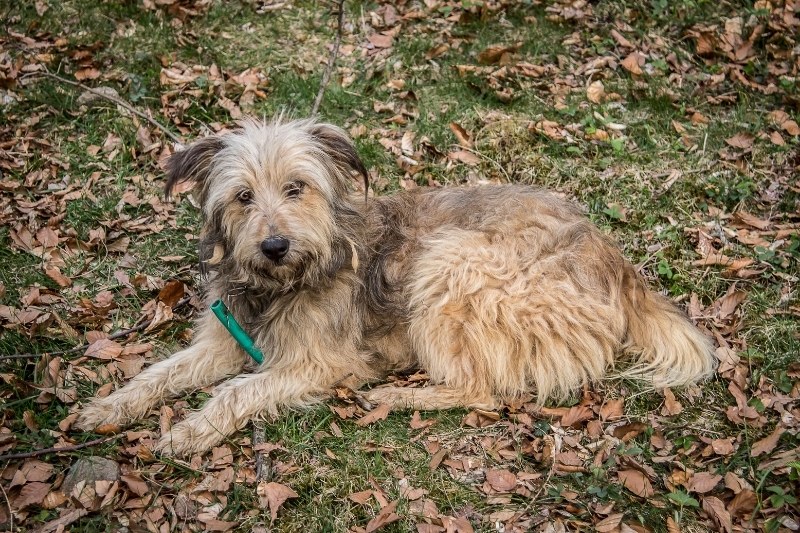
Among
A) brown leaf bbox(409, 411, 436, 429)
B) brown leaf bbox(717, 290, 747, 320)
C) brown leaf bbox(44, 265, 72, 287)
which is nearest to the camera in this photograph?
brown leaf bbox(409, 411, 436, 429)

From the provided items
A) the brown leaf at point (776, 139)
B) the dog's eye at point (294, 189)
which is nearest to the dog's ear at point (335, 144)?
the dog's eye at point (294, 189)

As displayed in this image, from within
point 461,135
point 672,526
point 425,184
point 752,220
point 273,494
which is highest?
point 461,135

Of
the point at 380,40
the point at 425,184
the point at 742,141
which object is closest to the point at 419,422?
the point at 425,184

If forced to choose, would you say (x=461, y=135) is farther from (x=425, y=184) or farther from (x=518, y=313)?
(x=518, y=313)

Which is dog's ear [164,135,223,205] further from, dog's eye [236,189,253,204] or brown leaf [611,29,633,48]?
brown leaf [611,29,633,48]

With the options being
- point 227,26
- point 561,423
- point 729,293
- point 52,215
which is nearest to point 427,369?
point 561,423

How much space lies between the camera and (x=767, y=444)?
360 centimetres

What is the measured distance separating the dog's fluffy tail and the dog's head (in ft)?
5.94

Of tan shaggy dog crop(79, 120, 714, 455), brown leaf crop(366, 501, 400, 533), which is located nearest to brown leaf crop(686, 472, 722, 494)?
tan shaggy dog crop(79, 120, 714, 455)

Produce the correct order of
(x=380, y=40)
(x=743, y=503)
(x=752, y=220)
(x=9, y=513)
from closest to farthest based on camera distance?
(x=9, y=513) < (x=743, y=503) < (x=752, y=220) < (x=380, y=40)

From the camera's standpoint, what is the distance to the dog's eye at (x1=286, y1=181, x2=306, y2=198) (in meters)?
3.73

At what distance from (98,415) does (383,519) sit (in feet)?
5.63

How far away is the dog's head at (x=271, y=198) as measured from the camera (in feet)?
11.7

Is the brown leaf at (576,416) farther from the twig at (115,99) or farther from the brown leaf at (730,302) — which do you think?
the twig at (115,99)
